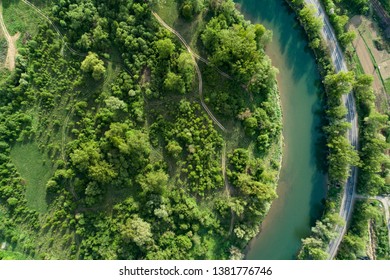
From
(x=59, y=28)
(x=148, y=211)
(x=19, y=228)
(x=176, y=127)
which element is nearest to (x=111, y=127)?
(x=176, y=127)

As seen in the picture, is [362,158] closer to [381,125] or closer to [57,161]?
[381,125]

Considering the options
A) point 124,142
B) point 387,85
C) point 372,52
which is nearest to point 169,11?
point 124,142

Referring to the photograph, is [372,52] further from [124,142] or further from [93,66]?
[93,66]

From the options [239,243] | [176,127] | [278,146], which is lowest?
[239,243]

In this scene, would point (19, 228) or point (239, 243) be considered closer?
point (19, 228)

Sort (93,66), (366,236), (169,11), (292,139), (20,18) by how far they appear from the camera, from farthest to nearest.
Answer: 1. (292,139)
2. (366,236)
3. (169,11)
4. (20,18)
5. (93,66)

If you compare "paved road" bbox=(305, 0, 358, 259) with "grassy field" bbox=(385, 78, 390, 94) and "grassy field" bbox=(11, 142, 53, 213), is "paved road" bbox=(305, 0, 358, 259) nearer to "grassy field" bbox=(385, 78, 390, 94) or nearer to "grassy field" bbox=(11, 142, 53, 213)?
"grassy field" bbox=(385, 78, 390, 94)
